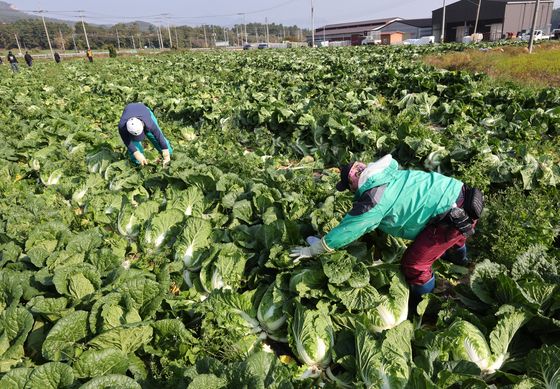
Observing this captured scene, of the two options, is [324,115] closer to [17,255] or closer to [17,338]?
[17,255]

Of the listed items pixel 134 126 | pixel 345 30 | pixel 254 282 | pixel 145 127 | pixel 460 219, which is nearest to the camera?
pixel 460 219

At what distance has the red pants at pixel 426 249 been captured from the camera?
11.3 feet

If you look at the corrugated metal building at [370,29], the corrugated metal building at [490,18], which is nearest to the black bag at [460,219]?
the corrugated metal building at [490,18]

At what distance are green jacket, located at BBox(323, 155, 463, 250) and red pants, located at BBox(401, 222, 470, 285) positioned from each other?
113 mm

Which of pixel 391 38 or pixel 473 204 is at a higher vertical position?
pixel 391 38

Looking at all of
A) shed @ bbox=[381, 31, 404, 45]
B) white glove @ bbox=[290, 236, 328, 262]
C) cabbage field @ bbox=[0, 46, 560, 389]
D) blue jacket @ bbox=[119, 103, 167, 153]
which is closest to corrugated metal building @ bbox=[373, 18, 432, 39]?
shed @ bbox=[381, 31, 404, 45]

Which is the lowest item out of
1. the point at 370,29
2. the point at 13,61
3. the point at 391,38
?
the point at 13,61

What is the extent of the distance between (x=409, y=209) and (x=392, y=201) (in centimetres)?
20

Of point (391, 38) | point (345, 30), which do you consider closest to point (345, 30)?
point (345, 30)

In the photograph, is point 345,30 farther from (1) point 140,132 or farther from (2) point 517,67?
(1) point 140,132

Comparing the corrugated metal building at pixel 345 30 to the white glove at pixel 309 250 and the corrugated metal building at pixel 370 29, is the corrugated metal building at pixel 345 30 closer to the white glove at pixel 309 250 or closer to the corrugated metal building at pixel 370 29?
the corrugated metal building at pixel 370 29

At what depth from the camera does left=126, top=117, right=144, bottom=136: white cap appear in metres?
6.50

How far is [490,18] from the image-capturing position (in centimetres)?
6431

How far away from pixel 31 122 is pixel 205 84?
873 centimetres
